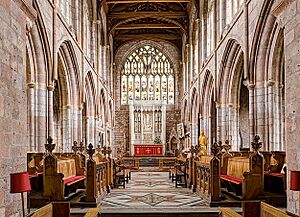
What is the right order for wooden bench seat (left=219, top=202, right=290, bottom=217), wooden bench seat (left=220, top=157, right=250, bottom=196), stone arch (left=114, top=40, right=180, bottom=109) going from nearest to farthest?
wooden bench seat (left=219, top=202, right=290, bottom=217), wooden bench seat (left=220, top=157, right=250, bottom=196), stone arch (left=114, top=40, right=180, bottom=109)

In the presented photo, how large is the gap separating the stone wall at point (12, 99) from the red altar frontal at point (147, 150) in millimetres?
24932

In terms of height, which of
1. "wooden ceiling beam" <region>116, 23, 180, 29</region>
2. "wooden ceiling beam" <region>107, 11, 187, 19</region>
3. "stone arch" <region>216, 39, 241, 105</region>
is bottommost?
"stone arch" <region>216, 39, 241, 105</region>

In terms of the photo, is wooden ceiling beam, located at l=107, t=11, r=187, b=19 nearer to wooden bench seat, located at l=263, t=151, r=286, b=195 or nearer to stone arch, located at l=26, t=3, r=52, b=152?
stone arch, located at l=26, t=3, r=52, b=152

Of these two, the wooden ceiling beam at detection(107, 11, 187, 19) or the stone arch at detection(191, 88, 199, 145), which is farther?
the wooden ceiling beam at detection(107, 11, 187, 19)

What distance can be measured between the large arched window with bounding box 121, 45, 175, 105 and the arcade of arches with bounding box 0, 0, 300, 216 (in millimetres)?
74

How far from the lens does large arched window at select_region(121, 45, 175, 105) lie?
3412 centimetres

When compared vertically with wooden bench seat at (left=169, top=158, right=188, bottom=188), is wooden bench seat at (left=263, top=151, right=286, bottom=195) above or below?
above

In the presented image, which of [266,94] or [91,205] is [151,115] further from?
[91,205]

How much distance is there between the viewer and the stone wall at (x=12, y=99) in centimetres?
607

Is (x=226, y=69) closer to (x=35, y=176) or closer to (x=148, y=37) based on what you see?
(x=35, y=176)

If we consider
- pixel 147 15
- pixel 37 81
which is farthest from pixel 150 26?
pixel 37 81

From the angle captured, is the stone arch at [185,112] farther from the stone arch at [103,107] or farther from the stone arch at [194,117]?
the stone arch at [103,107]

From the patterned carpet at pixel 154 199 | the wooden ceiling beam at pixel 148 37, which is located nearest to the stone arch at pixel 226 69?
the patterned carpet at pixel 154 199

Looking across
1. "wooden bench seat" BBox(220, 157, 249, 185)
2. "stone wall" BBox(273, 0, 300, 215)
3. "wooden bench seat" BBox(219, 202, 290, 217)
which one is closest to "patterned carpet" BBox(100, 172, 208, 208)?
"wooden bench seat" BBox(220, 157, 249, 185)
